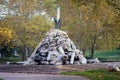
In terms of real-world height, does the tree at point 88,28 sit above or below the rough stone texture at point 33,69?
above

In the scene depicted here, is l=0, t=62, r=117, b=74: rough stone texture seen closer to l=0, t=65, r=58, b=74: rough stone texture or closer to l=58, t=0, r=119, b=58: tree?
l=0, t=65, r=58, b=74: rough stone texture

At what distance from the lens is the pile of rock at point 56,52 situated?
25406 millimetres

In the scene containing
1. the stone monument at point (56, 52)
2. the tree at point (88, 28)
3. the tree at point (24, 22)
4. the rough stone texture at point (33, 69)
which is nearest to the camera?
the rough stone texture at point (33, 69)

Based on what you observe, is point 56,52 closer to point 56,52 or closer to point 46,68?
point 56,52

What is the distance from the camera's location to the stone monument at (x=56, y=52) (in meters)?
25.4

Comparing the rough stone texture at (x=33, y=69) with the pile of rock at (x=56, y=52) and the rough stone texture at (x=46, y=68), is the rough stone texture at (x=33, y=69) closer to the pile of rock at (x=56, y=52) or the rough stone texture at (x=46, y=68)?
the rough stone texture at (x=46, y=68)

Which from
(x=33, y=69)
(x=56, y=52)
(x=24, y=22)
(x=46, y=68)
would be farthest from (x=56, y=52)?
(x=24, y=22)

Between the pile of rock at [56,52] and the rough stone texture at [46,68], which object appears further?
the pile of rock at [56,52]

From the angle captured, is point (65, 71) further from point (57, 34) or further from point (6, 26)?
point (6, 26)

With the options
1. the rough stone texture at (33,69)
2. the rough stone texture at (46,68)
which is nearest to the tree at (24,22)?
the rough stone texture at (33,69)

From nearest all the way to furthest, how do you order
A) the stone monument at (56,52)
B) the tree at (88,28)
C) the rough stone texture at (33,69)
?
the rough stone texture at (33,69), the stone monument at (56,52), the tree at (88,28)

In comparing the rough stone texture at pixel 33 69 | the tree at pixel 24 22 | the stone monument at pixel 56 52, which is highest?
the tree at pixel 24 22

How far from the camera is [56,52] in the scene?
84.3 feet

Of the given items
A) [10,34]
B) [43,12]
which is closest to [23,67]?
[10,34]
